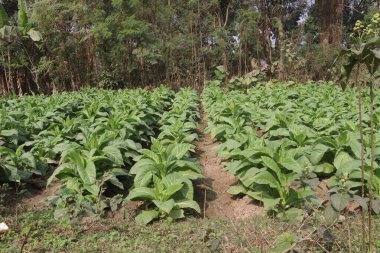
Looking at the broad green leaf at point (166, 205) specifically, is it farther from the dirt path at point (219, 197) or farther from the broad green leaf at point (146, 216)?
the dirt path at point (219, 197)

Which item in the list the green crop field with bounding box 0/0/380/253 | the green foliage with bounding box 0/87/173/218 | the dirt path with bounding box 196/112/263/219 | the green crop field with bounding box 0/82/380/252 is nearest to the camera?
the green crop field with bounding box 0/0/380/253

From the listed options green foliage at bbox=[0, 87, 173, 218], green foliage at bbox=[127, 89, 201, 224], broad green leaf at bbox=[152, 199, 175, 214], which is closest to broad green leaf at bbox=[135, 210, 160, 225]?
green foliage at bbox=[127, 89, 201, 224]

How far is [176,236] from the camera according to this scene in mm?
3389

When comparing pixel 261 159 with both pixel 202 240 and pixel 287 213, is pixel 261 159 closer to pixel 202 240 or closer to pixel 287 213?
pixel 287 213

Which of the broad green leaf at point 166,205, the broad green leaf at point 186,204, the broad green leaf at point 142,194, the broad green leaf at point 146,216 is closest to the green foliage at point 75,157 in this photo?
the broad green leaf at point 142,194

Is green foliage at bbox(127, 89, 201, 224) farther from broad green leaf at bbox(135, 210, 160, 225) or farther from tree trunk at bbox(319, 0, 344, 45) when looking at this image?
tree trunk at bbox(319, 0, 344, 45)

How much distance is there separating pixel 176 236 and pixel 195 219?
61 centimetres

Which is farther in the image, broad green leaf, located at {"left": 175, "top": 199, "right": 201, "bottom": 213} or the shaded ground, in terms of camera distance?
broad green leaf, located at {"left": 175, "top": 199, "right": 201, "bottom": 213}

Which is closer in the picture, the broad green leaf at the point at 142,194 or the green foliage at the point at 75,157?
the broad green leaf at the point at 142,194

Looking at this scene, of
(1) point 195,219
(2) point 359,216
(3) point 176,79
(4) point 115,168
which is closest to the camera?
(2) point 359,216

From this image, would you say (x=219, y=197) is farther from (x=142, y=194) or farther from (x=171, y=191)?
(x=142, y=194)

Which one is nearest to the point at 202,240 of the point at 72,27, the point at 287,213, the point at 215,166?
the point at 287,213

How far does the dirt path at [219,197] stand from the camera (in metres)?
4.35

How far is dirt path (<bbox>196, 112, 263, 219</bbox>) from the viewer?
14.3ft
